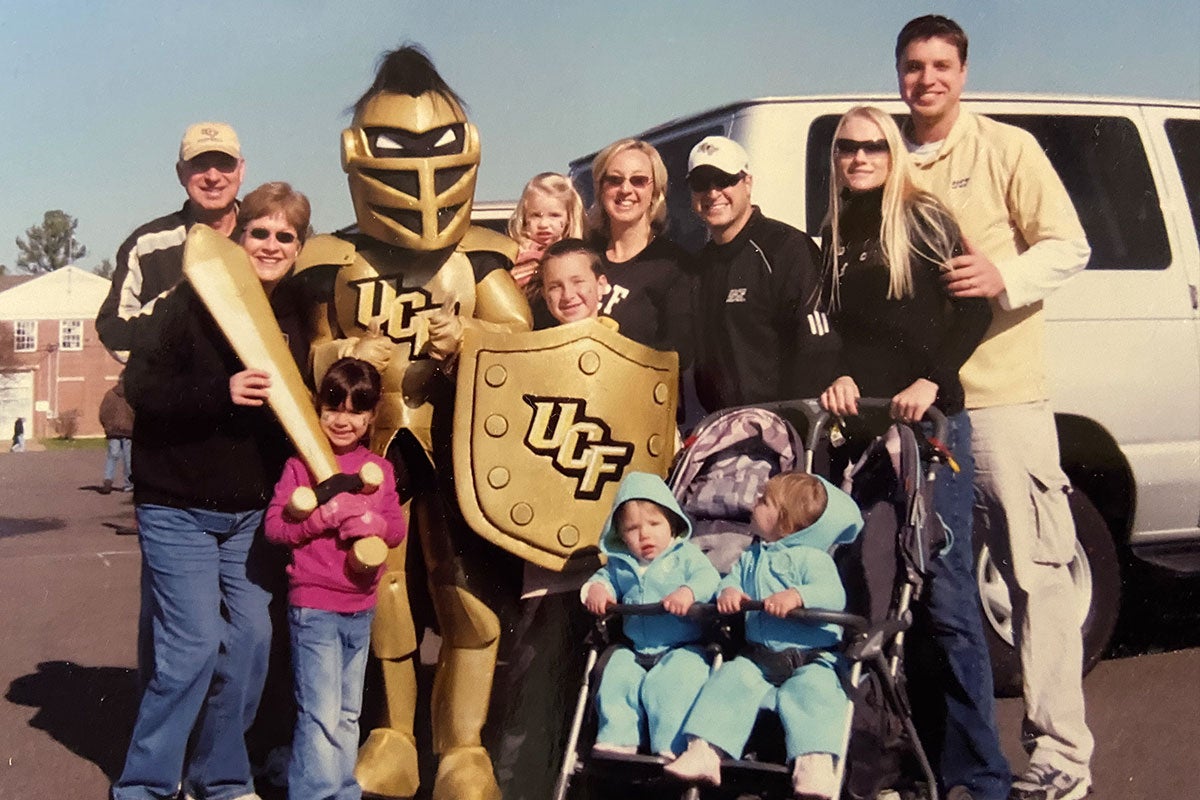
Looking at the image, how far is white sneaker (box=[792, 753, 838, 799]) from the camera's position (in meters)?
3.15

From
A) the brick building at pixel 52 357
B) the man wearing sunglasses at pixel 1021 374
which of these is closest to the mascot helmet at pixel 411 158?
the man wearing sunglasses at pixel 1021 374

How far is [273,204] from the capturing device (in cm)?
420

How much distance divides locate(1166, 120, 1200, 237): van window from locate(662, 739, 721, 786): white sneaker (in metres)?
3.40

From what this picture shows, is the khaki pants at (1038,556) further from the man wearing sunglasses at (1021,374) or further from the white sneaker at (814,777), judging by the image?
the white sneaker at (814,777)

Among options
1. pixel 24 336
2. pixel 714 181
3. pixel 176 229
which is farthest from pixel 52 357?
pixel 714 181


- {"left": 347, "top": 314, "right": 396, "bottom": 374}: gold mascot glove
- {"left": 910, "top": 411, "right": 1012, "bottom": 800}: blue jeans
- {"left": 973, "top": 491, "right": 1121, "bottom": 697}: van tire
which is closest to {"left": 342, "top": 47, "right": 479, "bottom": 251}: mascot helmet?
{"left": 347, "top": 314, "right": 396, "bottom": 374}: gold mascot glove

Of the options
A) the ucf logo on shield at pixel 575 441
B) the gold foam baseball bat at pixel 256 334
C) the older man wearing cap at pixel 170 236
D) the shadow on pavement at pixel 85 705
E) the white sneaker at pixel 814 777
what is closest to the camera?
the white sneaker at pixel 814 777

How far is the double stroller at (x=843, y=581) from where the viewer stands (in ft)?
10.9

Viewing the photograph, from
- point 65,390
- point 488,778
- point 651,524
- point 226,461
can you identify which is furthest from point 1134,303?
point 65,390

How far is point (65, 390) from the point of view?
18891mm

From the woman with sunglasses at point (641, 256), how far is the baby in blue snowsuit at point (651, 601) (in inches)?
28.0

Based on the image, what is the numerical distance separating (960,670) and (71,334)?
9.85 meters

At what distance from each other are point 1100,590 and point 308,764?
319 cm

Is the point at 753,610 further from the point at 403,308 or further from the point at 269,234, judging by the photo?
the point at 269,234
